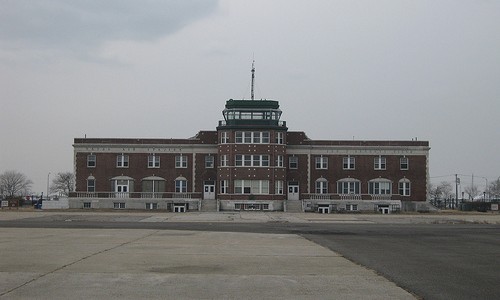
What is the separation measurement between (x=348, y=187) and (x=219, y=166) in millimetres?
18189

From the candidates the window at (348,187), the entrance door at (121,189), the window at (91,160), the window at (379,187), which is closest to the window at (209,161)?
the entrance door at (121,189)

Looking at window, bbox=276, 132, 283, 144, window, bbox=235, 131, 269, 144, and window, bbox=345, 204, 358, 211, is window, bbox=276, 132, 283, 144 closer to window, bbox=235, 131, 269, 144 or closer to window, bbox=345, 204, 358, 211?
window, bbox=235, 131, 269, 144

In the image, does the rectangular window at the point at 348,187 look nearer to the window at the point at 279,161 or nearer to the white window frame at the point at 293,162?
the white window frame at the point at 293,162

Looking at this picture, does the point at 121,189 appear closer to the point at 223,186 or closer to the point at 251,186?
the point at 223,186

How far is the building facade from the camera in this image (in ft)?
264

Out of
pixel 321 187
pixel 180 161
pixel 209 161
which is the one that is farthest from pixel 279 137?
pixel 180 161

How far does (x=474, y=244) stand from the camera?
27922mm

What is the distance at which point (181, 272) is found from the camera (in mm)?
16344

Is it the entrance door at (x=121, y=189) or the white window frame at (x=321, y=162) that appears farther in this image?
the white window frame at (x=321, y=162)

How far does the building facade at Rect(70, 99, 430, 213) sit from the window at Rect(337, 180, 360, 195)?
138 mm

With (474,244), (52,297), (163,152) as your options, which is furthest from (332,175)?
(52,297)

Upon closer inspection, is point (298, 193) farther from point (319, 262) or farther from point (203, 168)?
point (319, 262)

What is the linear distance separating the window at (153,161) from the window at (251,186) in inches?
484

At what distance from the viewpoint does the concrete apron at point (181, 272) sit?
1298 cm
